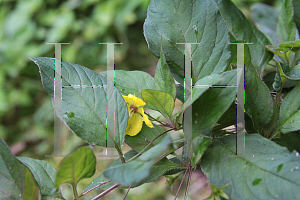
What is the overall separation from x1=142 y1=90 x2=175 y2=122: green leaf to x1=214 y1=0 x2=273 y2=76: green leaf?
0.51 feet

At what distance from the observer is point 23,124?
162 centimetres

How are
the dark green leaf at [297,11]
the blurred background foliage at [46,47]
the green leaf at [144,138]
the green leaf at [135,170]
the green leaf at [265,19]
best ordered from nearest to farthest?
the green leaf at [135,170], the green leaf at [144,138], the dark green leaf at [297,11], the green leaf at [265,19], the blurred background foliage at [46,47]

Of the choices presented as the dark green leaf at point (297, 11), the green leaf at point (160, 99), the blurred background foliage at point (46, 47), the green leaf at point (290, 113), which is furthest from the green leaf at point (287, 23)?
the blurred background foliage at point (46, 47)

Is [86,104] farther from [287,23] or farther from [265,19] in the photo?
[265,19]

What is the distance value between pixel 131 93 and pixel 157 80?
0.16 ft

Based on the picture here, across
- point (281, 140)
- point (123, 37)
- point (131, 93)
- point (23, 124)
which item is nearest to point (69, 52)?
point (123, 37)

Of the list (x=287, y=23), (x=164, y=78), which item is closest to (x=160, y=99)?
(x=164, y=78)

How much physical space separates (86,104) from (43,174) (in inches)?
4.1

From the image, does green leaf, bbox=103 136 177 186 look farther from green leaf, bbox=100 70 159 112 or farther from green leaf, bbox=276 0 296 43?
green leaf, bbox=276 0 296 43

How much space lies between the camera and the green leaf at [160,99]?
24 centimetres

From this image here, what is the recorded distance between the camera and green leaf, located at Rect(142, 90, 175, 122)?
24cm

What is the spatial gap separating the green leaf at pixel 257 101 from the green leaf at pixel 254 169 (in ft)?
0.11

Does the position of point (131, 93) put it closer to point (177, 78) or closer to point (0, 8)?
point (177, 78)

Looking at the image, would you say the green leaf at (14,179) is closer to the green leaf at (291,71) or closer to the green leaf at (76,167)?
the green leaf at (76,167)
